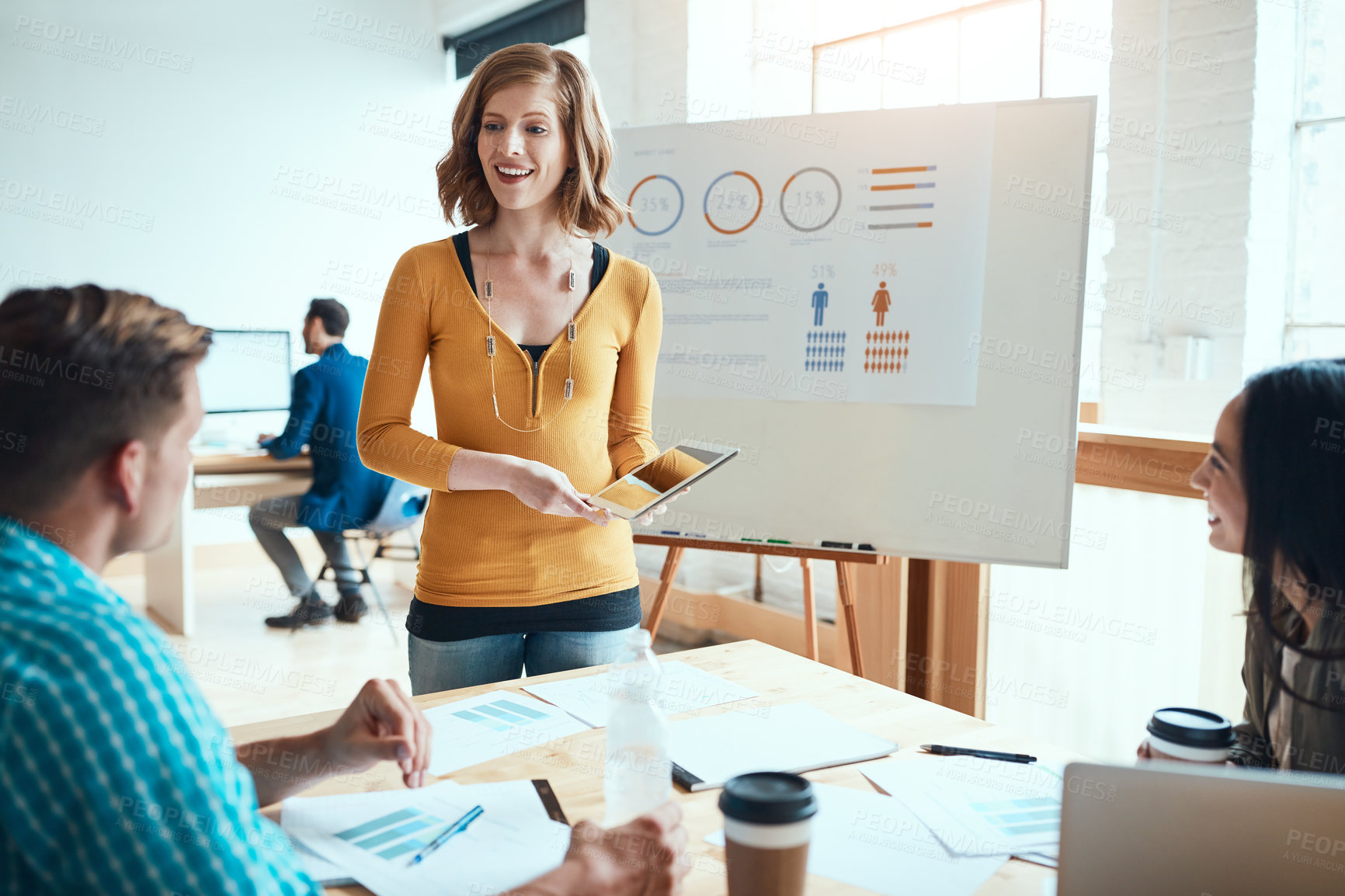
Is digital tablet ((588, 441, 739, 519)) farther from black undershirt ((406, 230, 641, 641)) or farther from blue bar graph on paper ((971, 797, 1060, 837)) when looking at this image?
blue bar graph on paper ((971, 797, 1060, 837))

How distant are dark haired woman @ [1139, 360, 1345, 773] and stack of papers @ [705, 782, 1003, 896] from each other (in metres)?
0.23

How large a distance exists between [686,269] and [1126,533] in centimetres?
128

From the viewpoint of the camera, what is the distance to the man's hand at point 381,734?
99 centimetres

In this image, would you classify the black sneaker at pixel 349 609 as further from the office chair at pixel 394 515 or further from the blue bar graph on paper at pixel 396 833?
the blue bar graph on paper at pixel 396 833

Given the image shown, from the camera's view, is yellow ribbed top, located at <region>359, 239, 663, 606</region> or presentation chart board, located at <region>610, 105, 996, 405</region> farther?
presentation chart board, located at <region>610, 105, 996, 405</region>

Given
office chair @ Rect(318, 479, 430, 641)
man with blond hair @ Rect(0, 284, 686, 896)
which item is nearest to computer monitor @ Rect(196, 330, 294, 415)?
office chair @ Rect(318, 479, 430, 641)

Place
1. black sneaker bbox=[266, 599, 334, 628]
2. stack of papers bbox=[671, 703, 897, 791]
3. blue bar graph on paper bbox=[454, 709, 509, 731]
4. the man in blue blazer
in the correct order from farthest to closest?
black sneaker bbox=[266, 599, 334, 628] → the man in blue blazer → blue bar graph on paper bbox=[454, 709, 509, 731] → stack of papers bbox=[671, 703, 897, 791]

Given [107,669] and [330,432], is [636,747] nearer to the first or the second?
[107,669]

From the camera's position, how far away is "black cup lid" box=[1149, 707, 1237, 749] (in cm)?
91

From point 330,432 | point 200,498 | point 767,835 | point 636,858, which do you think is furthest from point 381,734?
point 200,498

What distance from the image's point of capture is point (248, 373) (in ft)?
15.5

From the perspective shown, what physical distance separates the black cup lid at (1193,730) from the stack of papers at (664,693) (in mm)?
579

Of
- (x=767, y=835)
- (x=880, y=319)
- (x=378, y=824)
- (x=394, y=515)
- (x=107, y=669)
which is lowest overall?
(x=394, y=515)

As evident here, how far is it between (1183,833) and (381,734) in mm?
729
